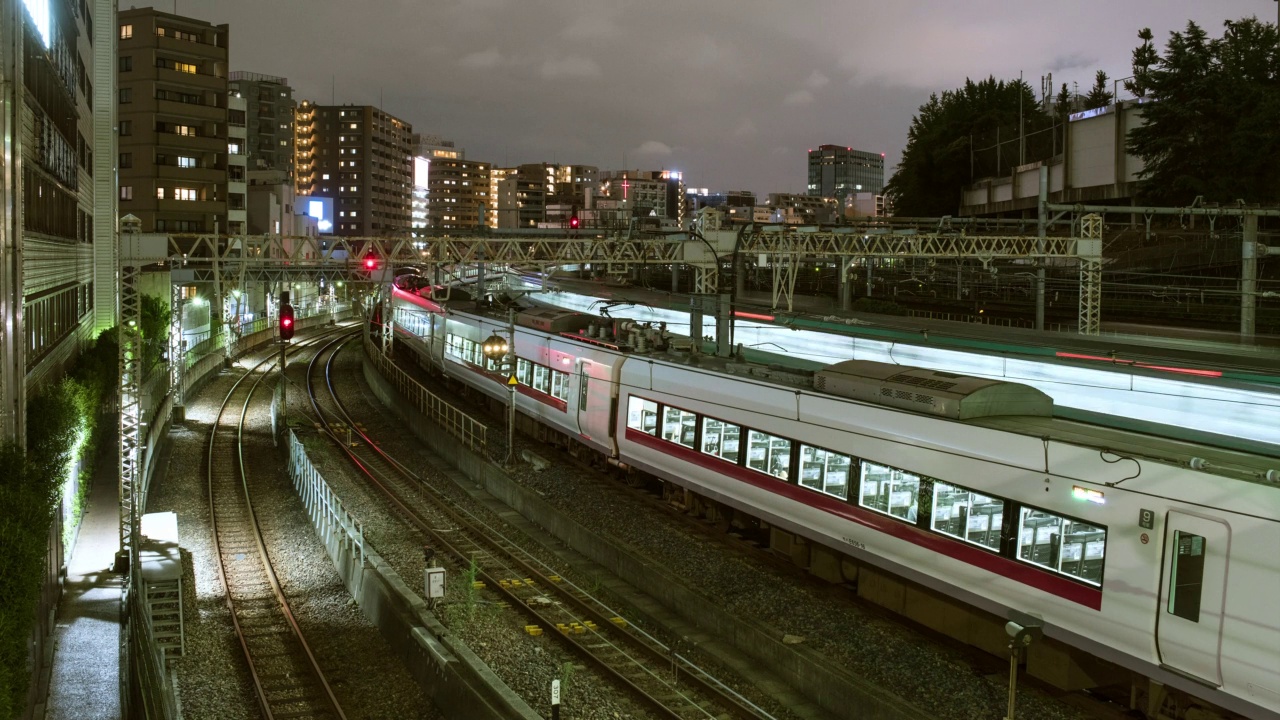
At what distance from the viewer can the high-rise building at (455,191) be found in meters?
178

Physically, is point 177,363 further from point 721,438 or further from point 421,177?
point 421,177

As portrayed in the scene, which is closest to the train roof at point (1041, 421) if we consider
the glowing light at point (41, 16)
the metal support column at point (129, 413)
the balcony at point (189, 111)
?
the metal support column at point (129, 413)

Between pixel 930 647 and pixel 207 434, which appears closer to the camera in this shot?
pixel 930 647

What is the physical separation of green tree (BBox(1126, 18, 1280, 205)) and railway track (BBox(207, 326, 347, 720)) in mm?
37910

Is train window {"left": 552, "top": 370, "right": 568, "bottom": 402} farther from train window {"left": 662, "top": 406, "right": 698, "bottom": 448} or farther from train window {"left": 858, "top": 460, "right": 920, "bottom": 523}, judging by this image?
train window {"left": 858, "top": 460, "right": 920, "bottom": 523}

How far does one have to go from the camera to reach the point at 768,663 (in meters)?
12.5

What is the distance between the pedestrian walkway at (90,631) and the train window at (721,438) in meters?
8.90

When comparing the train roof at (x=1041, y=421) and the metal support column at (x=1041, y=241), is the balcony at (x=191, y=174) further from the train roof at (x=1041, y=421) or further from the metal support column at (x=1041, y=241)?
the train roof at (x=1041, y=421)

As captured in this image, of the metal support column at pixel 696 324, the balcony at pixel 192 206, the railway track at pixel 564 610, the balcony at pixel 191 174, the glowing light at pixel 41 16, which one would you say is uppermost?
the balcony at pixel 191 174

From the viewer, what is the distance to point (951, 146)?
6875 cm

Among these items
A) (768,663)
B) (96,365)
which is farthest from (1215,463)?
(96,365)

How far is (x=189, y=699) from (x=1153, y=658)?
430 inches

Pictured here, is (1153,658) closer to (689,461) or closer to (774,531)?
(774,531)

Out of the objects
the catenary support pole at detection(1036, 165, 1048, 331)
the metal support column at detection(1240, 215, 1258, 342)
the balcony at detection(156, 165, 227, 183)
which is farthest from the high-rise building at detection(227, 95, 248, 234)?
the metal support column at detection(1240, 215, 1258, 342)
